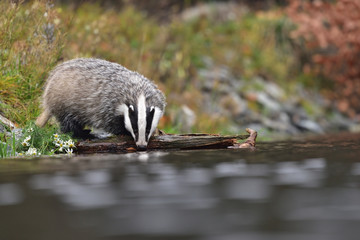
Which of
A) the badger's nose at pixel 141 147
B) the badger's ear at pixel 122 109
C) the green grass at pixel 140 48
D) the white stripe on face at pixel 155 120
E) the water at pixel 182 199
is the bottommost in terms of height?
the water at pixel 182 199

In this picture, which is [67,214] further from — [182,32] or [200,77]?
[182,32]

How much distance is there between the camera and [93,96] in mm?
6129

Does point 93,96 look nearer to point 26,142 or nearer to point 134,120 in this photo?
point 134,120

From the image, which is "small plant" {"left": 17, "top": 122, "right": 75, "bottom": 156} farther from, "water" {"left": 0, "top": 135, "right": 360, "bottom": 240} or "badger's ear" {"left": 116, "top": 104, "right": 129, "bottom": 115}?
"water" {"left": 0, "top": 135, "right": 360, "bottom": 240}

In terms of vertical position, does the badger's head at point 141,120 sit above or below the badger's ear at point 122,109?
below

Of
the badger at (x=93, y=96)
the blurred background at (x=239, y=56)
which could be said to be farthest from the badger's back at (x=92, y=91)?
the blurred background at (x=239, y=56)

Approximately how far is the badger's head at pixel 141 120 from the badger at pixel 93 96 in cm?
12

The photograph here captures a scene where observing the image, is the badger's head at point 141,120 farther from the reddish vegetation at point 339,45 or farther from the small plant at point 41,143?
the reddish vegetation at point 339,45

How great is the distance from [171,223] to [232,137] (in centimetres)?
351

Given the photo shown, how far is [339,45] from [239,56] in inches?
94.3

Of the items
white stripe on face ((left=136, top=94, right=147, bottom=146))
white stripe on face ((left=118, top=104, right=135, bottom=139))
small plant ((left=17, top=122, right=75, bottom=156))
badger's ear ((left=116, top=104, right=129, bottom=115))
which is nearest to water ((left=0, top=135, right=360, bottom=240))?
small plant ((left=17, top=122, right=75, bottom=156))

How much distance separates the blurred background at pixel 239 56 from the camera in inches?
373

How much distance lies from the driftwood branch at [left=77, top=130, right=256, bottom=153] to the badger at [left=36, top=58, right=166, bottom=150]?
0.32 metres

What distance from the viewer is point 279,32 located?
12.6 metres
